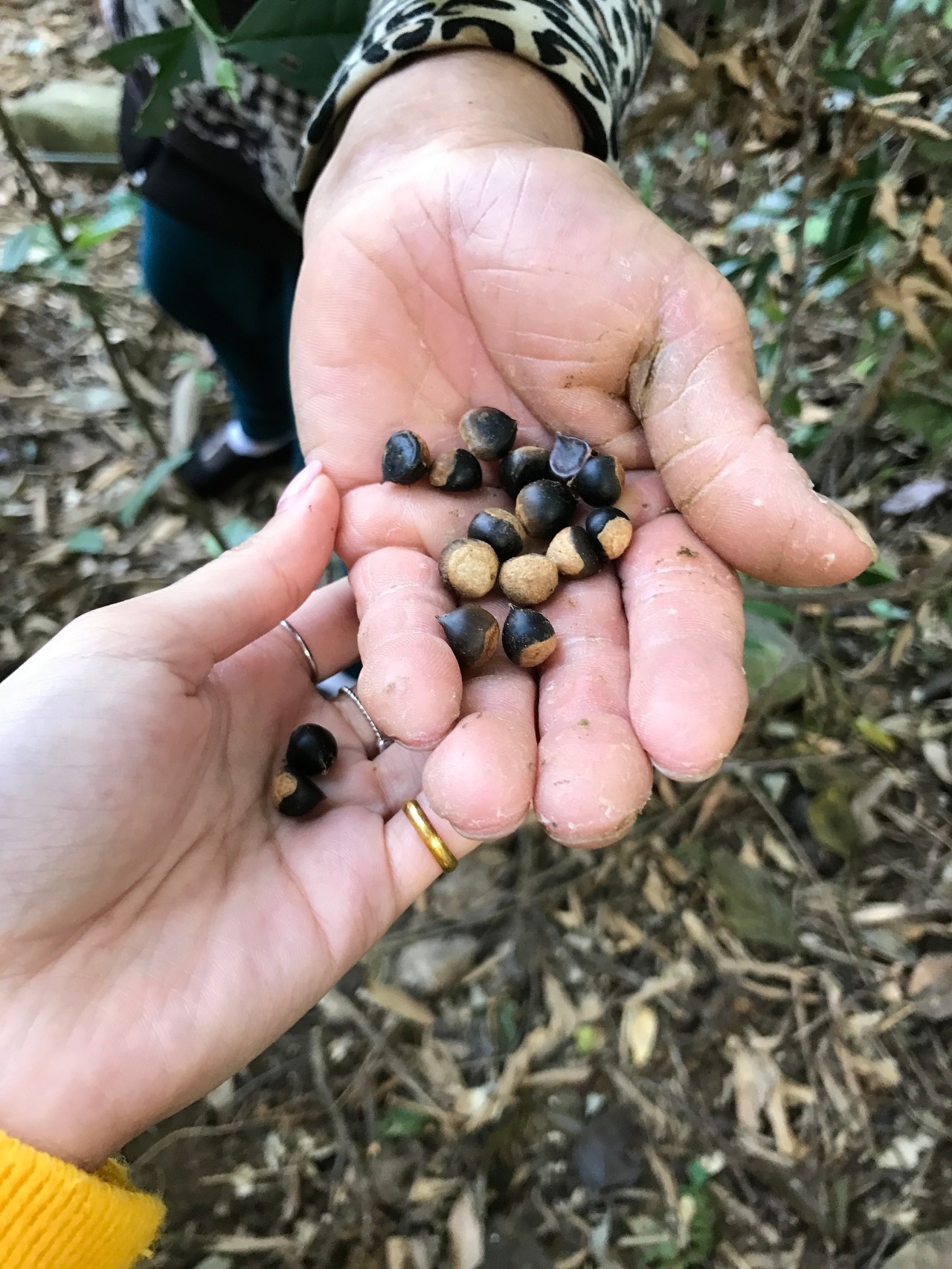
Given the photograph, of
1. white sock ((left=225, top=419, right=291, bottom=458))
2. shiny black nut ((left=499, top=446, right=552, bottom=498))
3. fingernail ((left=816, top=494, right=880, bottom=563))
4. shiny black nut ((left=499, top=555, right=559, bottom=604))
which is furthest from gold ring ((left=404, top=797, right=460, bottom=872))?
white sock ((left=225, top=419, right=291, bottom=458))

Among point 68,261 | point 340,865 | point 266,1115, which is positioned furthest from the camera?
point 266,1115

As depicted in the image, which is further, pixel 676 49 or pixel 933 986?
pixel 933 986

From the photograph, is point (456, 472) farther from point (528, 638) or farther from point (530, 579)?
point (528, 638)

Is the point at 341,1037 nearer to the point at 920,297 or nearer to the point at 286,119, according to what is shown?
the point at 920,297

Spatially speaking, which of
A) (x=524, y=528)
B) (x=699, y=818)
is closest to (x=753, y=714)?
(x=699, y=818)

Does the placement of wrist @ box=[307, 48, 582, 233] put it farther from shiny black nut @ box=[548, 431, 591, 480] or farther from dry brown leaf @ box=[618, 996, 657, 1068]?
dry brown leaf @ box=[618, 996, 657, 1068]

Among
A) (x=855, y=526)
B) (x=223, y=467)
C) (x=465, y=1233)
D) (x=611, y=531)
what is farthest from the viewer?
(x=223, y=467)

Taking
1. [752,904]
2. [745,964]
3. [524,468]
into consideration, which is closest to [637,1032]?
[745,964]
